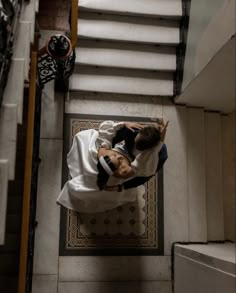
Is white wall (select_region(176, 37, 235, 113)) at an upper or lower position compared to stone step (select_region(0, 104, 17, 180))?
upper

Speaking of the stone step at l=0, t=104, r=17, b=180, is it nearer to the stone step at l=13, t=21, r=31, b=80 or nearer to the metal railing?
the metal railing

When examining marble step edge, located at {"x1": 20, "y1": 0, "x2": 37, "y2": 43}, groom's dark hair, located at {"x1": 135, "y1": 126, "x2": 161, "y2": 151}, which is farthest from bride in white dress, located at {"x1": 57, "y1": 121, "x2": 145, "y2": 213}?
marble step edge, located at {"x1": 20, "y1": 0, "x2": 37, "y2": 43}

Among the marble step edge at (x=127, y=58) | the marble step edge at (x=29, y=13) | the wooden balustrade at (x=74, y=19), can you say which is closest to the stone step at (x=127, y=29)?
the marble step edge at (x=127, y=58)

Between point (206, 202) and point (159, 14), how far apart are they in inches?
69.7

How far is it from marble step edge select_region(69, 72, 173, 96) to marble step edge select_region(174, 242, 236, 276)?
141 cm

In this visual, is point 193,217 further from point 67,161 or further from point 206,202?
point 67,161

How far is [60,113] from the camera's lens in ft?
10.7

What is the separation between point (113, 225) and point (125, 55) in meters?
1.54

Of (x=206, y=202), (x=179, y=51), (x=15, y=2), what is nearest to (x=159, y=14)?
(x=179, y=51)

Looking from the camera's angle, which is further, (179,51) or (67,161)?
(179,51)

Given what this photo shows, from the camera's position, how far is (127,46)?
3.30m

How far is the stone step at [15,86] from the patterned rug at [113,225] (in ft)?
3.87

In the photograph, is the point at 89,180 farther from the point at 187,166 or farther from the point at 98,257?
the point at 187,166

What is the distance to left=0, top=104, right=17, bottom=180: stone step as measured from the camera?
1874mm
